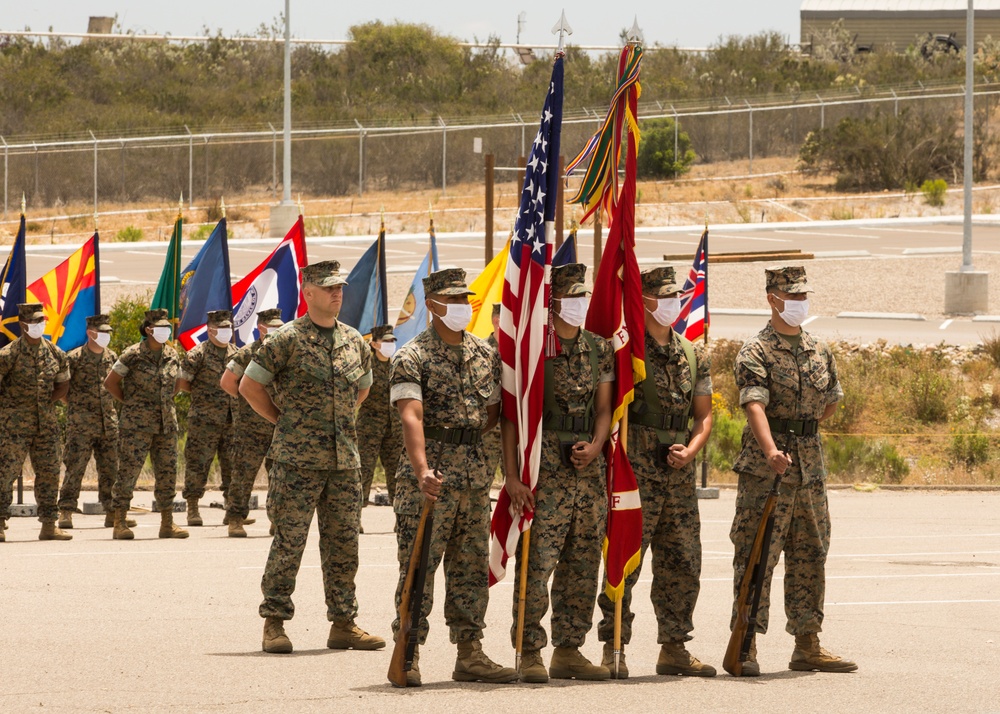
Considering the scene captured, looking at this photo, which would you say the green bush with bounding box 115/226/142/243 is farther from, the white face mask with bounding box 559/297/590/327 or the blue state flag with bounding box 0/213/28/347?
the white face mask with bounding box 559/297/590/327

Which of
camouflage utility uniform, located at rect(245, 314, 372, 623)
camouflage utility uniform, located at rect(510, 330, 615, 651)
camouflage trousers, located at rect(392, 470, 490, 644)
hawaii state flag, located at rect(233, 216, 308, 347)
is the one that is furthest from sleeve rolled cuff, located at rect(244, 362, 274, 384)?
hawaii state flag, located at rect(233, 216, 308, 347)

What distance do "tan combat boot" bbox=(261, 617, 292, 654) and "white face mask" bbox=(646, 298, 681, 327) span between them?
2713 millimetres

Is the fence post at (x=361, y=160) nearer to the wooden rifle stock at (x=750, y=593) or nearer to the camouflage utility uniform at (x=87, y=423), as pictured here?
the camouflage utility uniform at (x=87, y=423)

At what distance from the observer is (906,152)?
5256 cm

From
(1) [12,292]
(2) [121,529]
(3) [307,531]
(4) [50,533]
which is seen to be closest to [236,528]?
(2) [121,529]

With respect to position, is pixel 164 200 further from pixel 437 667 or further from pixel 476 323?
pixel 437 667

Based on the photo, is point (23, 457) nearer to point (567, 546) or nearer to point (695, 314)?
point (567, 546)

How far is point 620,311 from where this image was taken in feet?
28.4

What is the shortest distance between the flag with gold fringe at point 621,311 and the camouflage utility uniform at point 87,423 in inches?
310

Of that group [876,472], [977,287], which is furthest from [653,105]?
[876,472]

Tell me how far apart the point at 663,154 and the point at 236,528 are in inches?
1645

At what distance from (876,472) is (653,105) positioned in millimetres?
43048

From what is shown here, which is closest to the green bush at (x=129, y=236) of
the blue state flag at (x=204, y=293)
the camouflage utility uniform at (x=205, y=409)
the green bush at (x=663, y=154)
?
the green bush at (x=663, y=154)

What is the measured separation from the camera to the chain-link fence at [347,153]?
51875mm
